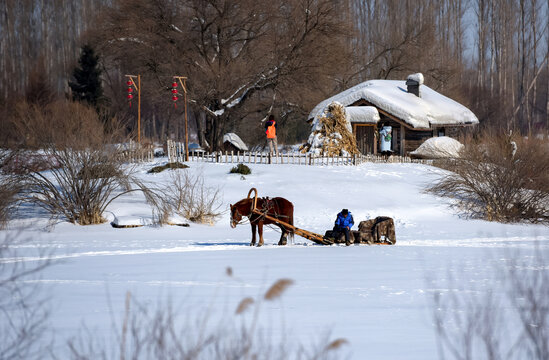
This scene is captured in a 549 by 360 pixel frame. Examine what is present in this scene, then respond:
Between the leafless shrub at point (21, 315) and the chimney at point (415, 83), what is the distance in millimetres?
35594

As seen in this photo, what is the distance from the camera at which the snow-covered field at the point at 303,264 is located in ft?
25.1

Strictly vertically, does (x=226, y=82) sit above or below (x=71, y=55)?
below

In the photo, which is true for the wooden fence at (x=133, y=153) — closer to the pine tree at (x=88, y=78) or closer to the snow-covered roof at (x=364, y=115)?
the snow-covered roof at (x=364, y=115)

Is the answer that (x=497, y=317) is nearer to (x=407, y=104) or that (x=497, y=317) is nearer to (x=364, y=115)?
(x=364, y=115)

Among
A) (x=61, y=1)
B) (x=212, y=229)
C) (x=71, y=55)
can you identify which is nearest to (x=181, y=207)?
(x=212, y=229)

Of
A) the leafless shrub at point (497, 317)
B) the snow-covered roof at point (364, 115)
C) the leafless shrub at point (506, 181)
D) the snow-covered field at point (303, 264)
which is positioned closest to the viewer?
the leafless shrub at point (497, 317)

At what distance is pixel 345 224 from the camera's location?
15.3 meters

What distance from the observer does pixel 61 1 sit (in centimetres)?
8262

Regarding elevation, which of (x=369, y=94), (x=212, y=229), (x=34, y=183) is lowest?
(x=212, y=229)

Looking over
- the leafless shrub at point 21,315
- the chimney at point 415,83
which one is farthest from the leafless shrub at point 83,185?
the chimney at point 415,83

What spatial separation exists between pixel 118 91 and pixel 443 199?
166 ft

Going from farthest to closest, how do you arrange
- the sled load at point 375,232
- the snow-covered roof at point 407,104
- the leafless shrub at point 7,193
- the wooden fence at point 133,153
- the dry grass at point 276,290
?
the snow-covered roof at point 407,104
the wooden fence at point 133,153
the leafless shrub at point 7,193
the sled load at point 375,232
the dry grass at point 276,290

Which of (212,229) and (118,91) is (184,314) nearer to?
(212,229)

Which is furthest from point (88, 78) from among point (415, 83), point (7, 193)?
point (7, 193)
